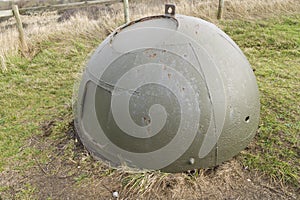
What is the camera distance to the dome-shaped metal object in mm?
2703

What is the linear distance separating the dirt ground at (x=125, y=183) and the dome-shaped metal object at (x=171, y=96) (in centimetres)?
16

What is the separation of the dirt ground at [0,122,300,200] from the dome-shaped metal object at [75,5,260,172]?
0.16m

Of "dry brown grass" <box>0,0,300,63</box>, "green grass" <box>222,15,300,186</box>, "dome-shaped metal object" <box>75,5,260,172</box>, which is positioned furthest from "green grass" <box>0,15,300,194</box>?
"dome-shaped metal object" <box>75,5,260,172</box>

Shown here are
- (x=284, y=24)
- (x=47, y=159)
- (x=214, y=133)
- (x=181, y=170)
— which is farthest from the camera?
(x=284, y=24)

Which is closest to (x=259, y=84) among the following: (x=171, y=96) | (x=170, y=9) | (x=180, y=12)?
(x=170, y=9)

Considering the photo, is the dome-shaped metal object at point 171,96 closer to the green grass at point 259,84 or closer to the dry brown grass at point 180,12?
the green grass at point 259,84

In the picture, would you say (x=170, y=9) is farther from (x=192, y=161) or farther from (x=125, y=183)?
(x=125, y=183)

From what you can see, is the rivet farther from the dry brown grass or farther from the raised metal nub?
the dry brown grass

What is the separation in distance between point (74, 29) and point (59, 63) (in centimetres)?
192

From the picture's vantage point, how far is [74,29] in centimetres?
848

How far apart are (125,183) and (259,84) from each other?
3235 millimetres

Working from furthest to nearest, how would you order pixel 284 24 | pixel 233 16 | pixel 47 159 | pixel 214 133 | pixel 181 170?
pixel 233 16 < pixel 284 24 < pixel 47 159 < pixel 181 170 < pixel 214 133

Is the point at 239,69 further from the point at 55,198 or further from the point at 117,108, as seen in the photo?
the point at 55,198

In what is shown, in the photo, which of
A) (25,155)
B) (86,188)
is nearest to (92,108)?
(86,188)
